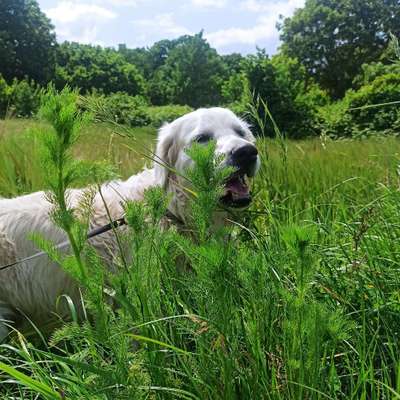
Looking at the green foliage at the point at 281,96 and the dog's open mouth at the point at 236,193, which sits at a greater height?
the green foliage at the point at 281,96

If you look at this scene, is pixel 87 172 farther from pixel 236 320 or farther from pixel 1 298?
pixel 1 298

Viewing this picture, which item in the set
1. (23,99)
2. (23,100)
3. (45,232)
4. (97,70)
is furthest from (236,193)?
(97,70)

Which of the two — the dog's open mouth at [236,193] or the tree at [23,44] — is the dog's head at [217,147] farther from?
the tree at [23,44]

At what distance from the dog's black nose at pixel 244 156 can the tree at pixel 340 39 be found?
45.4 m

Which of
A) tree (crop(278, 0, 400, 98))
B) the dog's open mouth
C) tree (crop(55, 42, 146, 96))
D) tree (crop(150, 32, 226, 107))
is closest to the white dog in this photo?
the dog's open mouth

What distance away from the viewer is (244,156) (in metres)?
2.68

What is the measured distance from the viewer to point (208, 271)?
0.77 meters

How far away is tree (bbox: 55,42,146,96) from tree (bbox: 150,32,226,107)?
2.83 metres

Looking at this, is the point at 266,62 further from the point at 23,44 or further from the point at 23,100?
the point at 23,44

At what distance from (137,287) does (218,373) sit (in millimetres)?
274

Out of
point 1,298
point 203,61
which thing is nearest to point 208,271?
point 1,298

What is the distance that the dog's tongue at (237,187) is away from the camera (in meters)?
2.56

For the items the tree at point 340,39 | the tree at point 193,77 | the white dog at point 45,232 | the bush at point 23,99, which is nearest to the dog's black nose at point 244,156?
the white dog at point 45,232

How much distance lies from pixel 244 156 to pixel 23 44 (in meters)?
49.0
